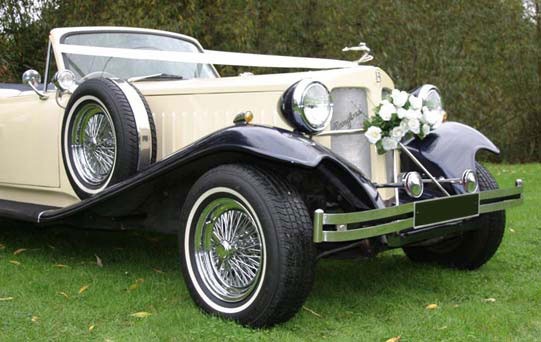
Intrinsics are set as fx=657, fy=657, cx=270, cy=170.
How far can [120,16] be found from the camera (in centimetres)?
1051

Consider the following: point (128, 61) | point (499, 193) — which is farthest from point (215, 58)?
point (499, 193)

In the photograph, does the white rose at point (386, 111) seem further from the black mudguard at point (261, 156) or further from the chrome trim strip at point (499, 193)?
the chrome trim strip at point (499, 193)

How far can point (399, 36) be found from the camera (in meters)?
11.7

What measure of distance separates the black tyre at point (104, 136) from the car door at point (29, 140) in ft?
1.37

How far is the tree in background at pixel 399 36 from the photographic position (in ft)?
36.7

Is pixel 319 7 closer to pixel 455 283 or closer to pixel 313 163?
pixel 455 283

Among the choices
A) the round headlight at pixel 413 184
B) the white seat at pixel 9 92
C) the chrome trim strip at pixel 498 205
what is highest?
the white seat at pixel 9 92

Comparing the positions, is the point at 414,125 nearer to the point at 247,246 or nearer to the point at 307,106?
the point at 307,106

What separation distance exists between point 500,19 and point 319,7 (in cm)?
331

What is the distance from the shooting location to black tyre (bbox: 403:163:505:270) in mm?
4133

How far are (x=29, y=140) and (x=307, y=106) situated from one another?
2.50m

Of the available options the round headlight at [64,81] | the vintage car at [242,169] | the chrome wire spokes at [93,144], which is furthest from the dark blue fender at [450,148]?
the round headlight at [64,81]

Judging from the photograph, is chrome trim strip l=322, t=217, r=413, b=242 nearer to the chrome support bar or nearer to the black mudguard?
the black mudguard

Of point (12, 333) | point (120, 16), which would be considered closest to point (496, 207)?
point (12, 333)
